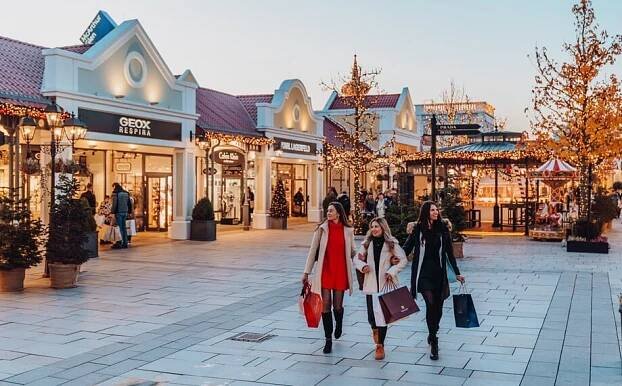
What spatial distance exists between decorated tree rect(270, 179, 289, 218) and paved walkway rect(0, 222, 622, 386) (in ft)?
39.6

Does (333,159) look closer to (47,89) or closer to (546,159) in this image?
(546,159)

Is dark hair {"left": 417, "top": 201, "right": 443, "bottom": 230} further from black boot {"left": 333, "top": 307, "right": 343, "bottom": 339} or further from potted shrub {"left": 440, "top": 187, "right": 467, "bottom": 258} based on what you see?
potted shrub {"left": 440, "top": 187, "right": 467, "bottom": 258}

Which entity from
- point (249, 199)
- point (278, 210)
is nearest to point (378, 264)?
point (278, 210)

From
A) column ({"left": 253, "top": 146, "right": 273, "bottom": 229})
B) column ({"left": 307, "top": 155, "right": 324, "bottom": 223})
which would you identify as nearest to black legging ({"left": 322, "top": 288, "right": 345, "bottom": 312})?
column ({"left": 253, "top": 146, "right": 273, "bottom": 229})

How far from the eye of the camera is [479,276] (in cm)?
1321

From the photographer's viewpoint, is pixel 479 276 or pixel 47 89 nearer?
pixel 479 276

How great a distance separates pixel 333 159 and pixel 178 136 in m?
9.23

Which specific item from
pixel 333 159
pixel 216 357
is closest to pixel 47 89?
pixel 216 357

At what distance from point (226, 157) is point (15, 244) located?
1259cm

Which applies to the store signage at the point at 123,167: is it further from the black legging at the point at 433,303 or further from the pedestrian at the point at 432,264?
the black legging at the point at 433,303

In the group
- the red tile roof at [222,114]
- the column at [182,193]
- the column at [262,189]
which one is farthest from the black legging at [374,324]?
the column at [262,189]

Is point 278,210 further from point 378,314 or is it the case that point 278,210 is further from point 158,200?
point 378,314

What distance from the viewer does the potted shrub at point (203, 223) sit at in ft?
69.0

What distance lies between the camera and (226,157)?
2353 centimetres
